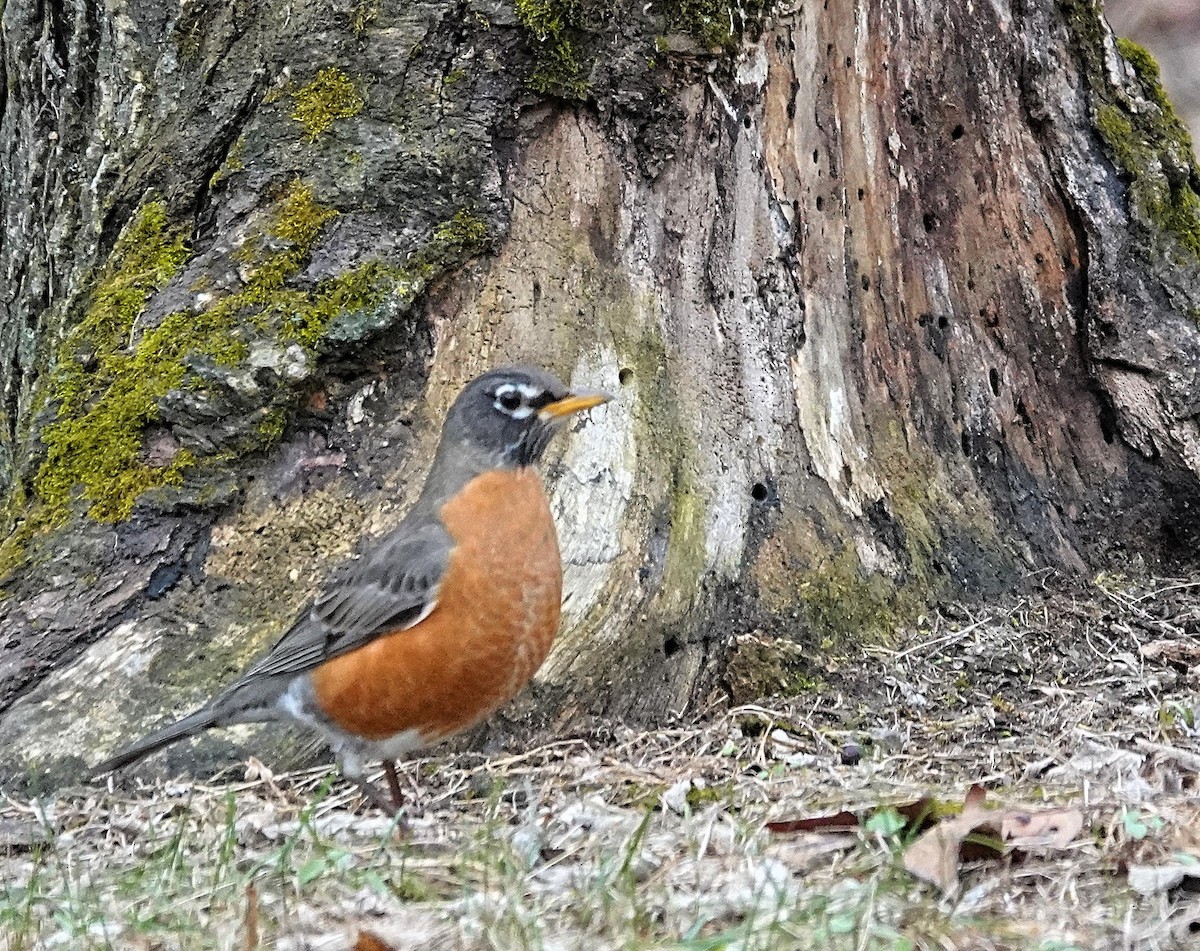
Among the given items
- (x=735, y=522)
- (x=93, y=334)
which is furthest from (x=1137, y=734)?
(x=93, y=334)

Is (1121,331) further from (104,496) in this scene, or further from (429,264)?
(104,496)

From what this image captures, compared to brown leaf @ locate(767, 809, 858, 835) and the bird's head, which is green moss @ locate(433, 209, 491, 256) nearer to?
the bird's head

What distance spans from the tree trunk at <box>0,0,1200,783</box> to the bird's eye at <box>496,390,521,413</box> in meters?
0.40

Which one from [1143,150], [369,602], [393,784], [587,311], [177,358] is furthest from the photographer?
[1143,150]

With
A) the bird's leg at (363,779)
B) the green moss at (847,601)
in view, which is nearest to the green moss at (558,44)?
the green moss at (847,601)

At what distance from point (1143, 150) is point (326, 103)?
11.0 feet

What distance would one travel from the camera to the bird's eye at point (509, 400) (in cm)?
442

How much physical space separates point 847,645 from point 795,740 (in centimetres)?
55

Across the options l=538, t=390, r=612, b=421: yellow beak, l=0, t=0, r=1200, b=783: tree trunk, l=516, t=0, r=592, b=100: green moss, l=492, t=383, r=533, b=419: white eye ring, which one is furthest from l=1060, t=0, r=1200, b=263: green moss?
l=492, t=383, r=533, b=419: white eye ring

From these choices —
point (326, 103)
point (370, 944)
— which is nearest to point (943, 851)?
point (370, 944)

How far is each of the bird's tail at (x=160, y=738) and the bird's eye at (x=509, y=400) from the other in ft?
4.35

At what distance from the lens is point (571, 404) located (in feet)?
14.6

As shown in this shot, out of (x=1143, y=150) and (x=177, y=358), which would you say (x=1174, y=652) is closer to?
(x=1143, y=150)

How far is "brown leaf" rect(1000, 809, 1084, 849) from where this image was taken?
9.82ft
